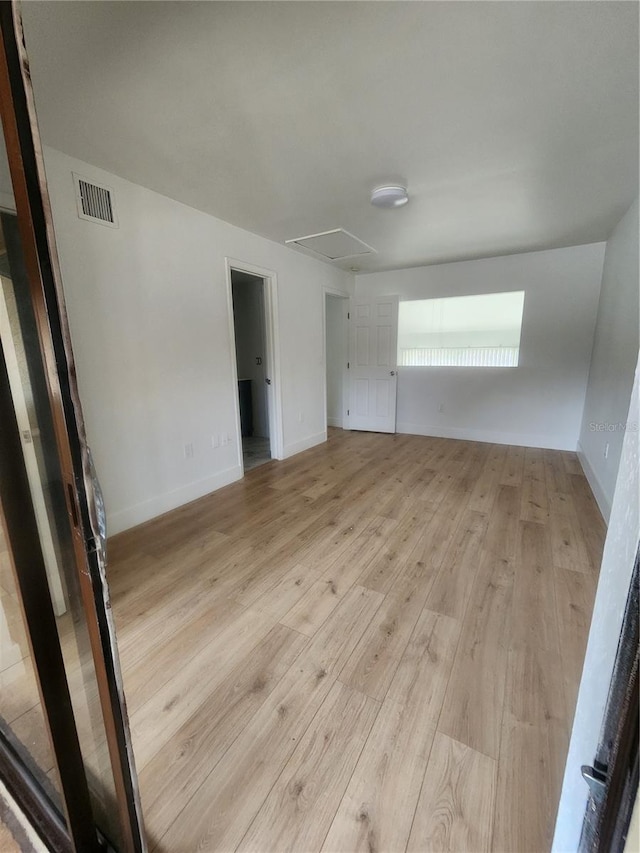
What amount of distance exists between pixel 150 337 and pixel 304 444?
7.64ft

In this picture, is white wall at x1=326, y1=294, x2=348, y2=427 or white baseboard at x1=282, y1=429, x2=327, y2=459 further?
white wall at x1=326, y1=294, x2=348, y2=427

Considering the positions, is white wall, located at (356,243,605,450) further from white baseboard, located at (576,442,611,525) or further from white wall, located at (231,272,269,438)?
white wall, located at (231,272,269,438)

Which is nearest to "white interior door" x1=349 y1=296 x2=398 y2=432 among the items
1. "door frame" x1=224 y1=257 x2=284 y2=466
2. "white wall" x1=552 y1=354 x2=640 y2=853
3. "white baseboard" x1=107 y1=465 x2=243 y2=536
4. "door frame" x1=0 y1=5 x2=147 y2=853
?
"door frame" x1=224 y1=257 x2=284 y2=466

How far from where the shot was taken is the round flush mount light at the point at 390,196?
2371 millimetres

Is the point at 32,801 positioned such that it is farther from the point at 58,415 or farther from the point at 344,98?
the point at 344,98

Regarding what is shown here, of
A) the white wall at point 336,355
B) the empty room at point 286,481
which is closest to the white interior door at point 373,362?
the white wall at point 336,355

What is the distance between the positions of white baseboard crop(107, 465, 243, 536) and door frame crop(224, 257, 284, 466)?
0.24 meters

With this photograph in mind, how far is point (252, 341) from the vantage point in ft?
16.3

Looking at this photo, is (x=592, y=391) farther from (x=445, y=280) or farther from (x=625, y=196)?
(x=445, y=280)

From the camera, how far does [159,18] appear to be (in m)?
1.20

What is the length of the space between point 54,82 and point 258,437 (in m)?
4.04

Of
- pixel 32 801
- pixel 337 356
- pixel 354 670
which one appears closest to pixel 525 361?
pixel 337 356

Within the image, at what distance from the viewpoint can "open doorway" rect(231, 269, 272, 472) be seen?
4805mm

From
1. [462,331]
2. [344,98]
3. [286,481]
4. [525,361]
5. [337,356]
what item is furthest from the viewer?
[337,356]
